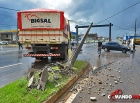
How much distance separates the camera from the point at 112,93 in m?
5.62

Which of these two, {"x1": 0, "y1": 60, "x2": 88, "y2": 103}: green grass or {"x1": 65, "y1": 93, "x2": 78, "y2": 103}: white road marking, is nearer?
{"x1": 0, "y1": 60, "x2": 88, "y2": 103}: green grass

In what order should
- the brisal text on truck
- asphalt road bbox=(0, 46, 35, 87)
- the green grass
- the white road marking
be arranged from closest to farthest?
the green grass
the white road marking
asphalt road bbox=(0, 46, 35, 87)
the brisal text on truck

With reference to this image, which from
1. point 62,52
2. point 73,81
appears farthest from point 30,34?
point 73,81

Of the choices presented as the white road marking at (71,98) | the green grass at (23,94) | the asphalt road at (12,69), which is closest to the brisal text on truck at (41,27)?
the asphalt road at (12,69)

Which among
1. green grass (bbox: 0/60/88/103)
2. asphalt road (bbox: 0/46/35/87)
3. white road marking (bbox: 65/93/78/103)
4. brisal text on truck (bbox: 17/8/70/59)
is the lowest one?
white road marking (bbox: 65/93/78/103)

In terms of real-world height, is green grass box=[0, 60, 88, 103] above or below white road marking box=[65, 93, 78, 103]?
above

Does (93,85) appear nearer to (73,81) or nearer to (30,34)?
(73,81)

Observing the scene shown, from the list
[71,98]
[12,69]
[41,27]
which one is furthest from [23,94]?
[41,27]

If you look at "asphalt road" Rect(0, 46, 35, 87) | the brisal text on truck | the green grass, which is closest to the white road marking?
the green grass

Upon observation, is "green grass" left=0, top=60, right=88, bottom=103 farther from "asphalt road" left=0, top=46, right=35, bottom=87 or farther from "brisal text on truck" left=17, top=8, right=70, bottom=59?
"brisal text on truck" left=17, top=8, right=70, bottom=59

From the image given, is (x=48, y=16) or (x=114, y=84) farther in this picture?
(x=48, y=16)

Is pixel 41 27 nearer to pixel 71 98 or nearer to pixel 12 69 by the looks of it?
pixel 12 69

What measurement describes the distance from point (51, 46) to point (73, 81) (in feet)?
18.1

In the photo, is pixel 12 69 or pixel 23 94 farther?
pixel 12 69
